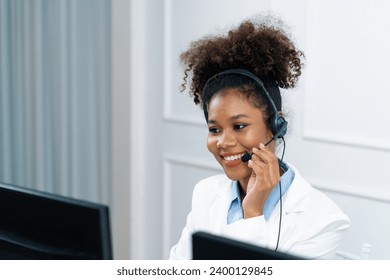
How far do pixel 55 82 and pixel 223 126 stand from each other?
70.6 inches

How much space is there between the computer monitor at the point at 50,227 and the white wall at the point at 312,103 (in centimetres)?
115

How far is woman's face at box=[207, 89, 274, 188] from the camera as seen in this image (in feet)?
5.80

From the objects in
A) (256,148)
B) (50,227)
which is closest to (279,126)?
(256,148)

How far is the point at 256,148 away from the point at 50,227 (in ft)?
2.75

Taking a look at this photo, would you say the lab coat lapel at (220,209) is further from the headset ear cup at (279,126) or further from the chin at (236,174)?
the headset ear cup at (279,126)

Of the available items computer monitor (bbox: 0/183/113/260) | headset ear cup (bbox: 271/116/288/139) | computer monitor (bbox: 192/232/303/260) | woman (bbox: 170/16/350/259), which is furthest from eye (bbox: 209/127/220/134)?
computer monitor (bbox: 192/232/303/260)

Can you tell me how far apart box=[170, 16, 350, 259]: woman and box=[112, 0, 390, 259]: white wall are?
0.28 m

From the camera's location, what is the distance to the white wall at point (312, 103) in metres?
2.48

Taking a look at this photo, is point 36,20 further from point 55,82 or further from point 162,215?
point 162,215

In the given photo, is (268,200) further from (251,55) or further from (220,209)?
(251,55)

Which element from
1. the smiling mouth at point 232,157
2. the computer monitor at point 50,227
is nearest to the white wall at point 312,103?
the smiling mouth at point 232,157

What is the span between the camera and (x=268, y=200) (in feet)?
5.82

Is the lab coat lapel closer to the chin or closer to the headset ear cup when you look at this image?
the chin
